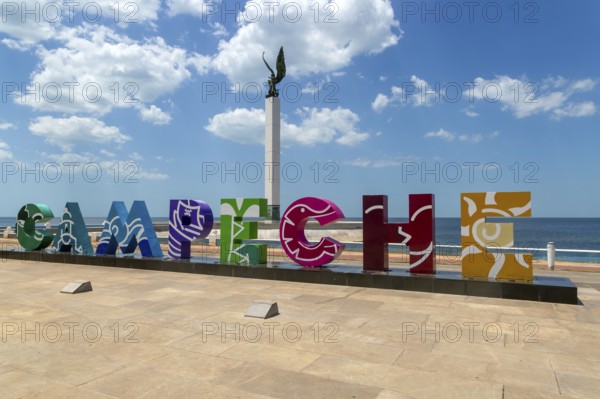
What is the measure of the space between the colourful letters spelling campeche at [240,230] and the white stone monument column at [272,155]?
1284 inches

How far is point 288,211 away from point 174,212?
5.05 metres

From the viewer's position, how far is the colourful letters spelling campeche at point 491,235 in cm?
1118

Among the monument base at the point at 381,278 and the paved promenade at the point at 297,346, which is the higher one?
the monument base at the point at 381,278

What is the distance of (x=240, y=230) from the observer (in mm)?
15320

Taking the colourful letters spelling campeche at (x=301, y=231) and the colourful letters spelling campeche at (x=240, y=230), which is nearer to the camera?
the colourful letters spelling campeche at (x=301, y=231)

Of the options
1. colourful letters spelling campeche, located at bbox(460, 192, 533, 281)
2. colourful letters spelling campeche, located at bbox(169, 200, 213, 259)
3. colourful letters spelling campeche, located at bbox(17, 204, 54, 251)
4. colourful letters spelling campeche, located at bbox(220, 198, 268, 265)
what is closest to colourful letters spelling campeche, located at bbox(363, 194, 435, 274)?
colourful letters spelling campeche, located at bbox(460, 192, 533, 281)

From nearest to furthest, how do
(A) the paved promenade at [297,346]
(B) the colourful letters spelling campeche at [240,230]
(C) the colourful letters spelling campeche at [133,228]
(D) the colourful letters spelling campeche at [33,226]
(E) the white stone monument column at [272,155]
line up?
(A) the paved promenade at [297,346]
(B) the colourful letters spelling campeche at [240,230]
(C) the colourful letters spelling campeche at [133,228]
(D) the colourful letters spelling campeche at [33,226]
(E) the white stone monument column at [272,155]

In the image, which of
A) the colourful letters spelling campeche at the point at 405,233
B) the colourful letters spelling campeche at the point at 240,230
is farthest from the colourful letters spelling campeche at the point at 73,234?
the colourful letters spelling campeche at the point at 405,233

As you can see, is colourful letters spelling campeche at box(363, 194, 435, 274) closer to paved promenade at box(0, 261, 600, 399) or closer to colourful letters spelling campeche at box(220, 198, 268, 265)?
paved promenade at box(0, 261, 600, 399)

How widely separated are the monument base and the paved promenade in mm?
439

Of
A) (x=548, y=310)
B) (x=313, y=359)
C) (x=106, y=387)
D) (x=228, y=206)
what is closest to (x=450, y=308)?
(x=548, y=310)

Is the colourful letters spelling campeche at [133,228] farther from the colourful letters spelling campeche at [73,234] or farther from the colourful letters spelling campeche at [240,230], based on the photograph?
the colourful letters spelling campeche at [240,230]

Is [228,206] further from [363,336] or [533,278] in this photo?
[533,278]

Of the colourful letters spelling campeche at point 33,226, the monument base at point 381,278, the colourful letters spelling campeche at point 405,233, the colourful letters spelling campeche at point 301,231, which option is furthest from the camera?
the colourful letters spelling campeche at point 33,226
